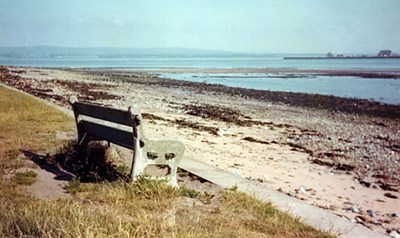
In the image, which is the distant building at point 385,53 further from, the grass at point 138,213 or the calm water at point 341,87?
the grass at point 138,213

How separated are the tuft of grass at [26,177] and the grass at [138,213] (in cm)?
1

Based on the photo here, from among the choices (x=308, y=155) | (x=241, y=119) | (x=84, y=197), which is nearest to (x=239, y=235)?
(x=84, y=197)

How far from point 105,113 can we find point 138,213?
5.69 ft

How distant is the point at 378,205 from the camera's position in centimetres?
672

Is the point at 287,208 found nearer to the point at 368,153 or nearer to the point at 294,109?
the point at 368,153

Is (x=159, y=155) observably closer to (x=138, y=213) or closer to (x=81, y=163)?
(x=138, y=213)

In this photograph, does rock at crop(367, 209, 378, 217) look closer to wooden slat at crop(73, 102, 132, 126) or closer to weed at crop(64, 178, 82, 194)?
wooden slat at crop(73, 102, 132, 126)

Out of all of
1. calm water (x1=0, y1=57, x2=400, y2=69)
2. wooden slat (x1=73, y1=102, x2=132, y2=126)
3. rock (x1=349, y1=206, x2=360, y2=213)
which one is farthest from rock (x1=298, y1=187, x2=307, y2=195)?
calm water (x1=0, y1=57, x2=400, y2=69)

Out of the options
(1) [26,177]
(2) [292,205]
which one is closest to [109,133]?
(1) [26,177]

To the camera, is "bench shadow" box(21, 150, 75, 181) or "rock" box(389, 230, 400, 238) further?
"bench shadow" box(21, 150, 75, 181)

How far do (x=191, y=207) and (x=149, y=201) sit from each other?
47cm

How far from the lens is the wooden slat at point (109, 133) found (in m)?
5.08

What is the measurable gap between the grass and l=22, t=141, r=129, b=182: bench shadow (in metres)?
0.35

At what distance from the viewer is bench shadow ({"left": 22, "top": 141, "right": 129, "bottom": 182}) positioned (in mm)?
5508
